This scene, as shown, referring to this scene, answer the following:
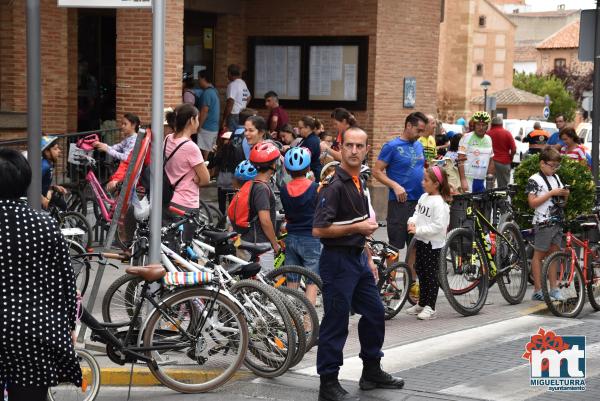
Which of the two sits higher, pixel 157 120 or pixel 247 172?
pixel 157 120

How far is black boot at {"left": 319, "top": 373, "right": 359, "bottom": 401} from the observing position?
7043 millimetres

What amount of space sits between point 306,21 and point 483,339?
11790 millimetres

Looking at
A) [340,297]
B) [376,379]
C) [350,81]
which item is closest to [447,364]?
[376,379]

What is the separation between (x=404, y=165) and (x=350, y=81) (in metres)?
8.88

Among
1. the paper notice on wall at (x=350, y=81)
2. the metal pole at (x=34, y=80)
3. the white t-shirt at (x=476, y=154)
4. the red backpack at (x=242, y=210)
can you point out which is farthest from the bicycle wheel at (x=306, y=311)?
the paper notice on wall at (x=350, y=81)

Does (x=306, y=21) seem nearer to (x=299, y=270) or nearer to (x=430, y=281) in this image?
(x=430, y=281)

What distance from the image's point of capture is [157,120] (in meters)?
7.90

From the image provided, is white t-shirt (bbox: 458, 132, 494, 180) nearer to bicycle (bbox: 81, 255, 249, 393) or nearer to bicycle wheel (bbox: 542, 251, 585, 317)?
bicycle wheel (bbox: 542, 251, 585, 317)

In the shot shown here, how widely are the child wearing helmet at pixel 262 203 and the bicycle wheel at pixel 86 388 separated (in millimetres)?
Answer: 2352

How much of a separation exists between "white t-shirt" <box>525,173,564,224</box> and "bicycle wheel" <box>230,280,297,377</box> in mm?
4334

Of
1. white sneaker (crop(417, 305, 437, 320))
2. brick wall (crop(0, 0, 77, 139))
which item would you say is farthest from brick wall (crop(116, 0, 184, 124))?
white sneaker (crop(417, 305, 437, 320))

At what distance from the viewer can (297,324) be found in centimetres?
767

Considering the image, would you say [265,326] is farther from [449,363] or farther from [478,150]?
[478,150]

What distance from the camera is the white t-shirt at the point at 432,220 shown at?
32.8ft
